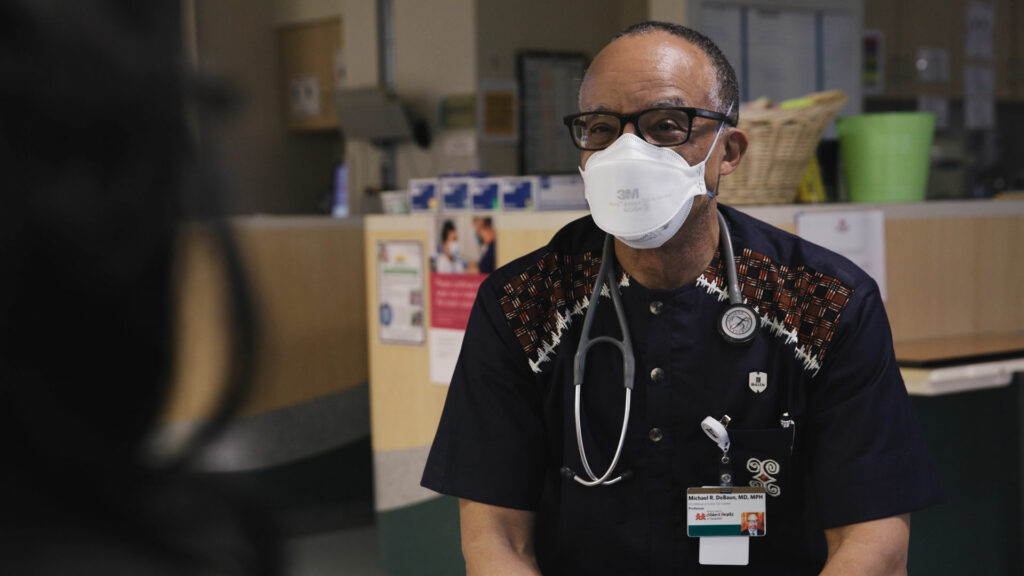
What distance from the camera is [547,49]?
229 inches

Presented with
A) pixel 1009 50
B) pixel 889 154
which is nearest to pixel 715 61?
pixel 889 154

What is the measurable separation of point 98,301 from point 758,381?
1329 millimetres

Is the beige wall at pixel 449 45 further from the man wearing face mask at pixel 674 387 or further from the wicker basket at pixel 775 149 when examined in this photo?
the man wearing face mask at pixel 674 387

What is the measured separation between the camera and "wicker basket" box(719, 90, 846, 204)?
2334 millimetres

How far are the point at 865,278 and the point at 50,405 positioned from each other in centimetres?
141

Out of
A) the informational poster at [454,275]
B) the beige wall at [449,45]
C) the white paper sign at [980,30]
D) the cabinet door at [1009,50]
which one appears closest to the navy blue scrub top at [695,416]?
the informational poster at [454,275]

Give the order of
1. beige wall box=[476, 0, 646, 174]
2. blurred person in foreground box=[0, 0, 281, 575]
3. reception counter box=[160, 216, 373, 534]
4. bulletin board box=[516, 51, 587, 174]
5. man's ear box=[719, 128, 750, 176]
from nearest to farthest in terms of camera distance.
Result: blurred person in foreground box=[0, 0, 281, 575]
man's ear box=[719, 128, 750, 176]
reception counter box=[160, 216, 373, 534]
beige wall box=[476, 0, 646, 174]
bulletin board box=[516, 51, 587, 174]

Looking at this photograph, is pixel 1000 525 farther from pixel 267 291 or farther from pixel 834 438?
pixel 267 291

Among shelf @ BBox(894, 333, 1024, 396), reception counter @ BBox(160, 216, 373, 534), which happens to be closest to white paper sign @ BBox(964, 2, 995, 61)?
reception counter @ BBox(160, 216, 373, 534)

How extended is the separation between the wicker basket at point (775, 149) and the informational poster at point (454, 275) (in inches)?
22.6

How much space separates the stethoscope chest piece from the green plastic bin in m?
1.20

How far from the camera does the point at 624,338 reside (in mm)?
1540

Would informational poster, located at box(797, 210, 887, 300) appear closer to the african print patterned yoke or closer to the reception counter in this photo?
the african print patterned yoke

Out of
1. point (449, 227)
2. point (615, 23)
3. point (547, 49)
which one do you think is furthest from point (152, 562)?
point (615, 23)
